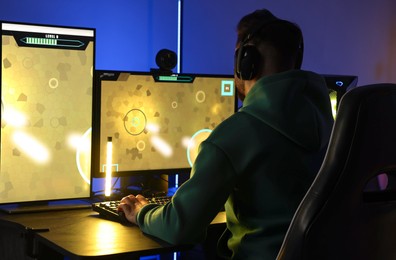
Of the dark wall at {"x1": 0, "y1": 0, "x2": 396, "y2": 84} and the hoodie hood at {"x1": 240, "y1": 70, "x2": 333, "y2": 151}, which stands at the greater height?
the dark wall at {"x1": 0, "y1": 0, "x2": 396, "y2": 84}

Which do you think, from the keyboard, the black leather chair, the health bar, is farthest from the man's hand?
the black leather chair

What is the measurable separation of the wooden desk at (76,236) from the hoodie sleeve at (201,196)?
0.33ft

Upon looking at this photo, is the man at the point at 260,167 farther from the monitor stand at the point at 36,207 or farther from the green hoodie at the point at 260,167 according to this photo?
the monitor stand at the point at 36,207

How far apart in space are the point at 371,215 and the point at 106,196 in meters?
1.28

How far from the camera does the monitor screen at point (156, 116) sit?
7.60ft

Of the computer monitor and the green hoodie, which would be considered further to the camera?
the computer monitor

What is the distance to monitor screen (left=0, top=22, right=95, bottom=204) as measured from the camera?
6.89ft

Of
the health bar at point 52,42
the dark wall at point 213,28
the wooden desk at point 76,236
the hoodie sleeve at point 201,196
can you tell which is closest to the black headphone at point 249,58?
the hoodie sleeve at point 201,196

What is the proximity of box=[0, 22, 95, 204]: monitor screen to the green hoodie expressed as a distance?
0.76 metres

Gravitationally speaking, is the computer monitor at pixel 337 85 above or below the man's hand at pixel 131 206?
above

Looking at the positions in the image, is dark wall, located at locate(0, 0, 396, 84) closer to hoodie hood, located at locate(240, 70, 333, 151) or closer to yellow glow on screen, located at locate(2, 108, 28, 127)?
yellow glow on screen, located at locate(2, 108, 28, 127)

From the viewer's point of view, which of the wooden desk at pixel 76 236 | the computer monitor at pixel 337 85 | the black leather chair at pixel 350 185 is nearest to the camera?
the black leather chair at pixel 350 185

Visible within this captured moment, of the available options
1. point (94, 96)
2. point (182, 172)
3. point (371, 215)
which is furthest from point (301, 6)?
point (371, 215)

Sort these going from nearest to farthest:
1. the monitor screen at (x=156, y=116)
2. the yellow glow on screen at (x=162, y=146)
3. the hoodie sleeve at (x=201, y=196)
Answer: the hoodie sleeve at (x=201, y=196) → the monitor screen at (x=156, y=116) → the yellow glow on screen at (x=162, y=146)
